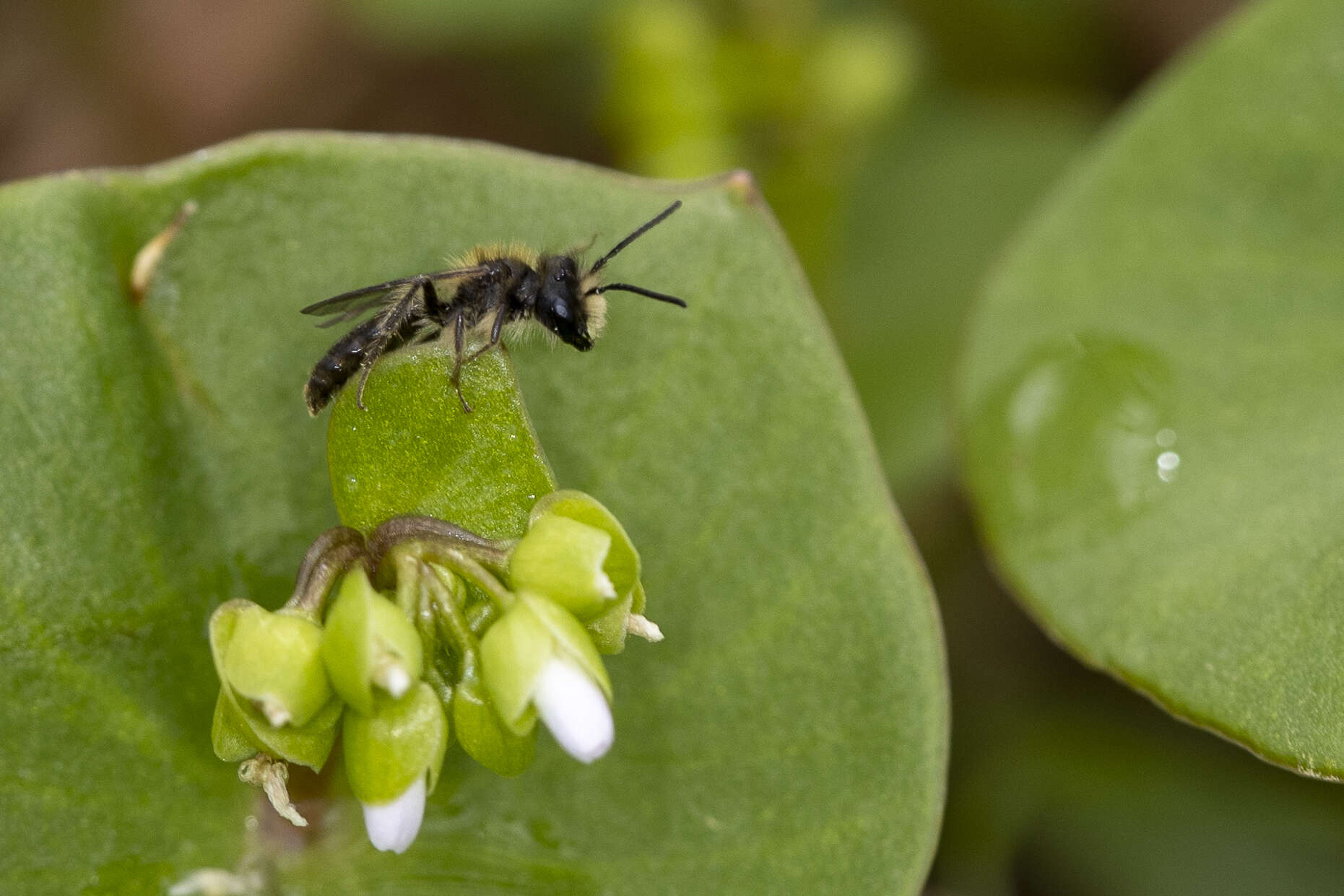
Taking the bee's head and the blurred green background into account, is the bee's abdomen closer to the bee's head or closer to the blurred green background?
the bee's head

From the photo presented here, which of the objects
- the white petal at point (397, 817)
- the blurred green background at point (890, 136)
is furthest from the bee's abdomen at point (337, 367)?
the blurred green background at point (890, 136)

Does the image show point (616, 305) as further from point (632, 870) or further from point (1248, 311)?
point (1248, 311)

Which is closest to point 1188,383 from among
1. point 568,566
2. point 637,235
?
point 637,235

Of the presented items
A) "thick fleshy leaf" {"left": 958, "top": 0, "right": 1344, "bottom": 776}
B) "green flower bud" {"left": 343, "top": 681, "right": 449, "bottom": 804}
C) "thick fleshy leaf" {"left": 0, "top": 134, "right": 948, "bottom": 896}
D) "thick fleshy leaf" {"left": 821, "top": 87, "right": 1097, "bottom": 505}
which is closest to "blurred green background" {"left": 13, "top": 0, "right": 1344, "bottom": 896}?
"thick fleshy leaf" {"left": 821, "top": 87, "right": 1097, "bottom": 505}

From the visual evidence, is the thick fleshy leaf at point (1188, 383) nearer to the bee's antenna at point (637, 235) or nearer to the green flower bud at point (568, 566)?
the bee's antenna at point (637, 235)

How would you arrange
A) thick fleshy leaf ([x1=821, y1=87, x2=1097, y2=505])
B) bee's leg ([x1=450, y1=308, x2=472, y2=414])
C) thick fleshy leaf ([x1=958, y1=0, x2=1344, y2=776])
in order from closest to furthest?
bee's leg ([x1=450, y1=308, x2=472, y2=414]) < thick fleshy leaf ([x1=958, y1=0, x2=1344, y2=776]) < thick fleshy leaf ([x1=821, y1=87, x2=1097, y2=505])

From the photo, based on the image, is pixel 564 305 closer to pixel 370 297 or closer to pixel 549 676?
pixel 370 297

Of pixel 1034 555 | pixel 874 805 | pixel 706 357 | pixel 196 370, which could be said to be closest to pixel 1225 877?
pixel 1034 555
